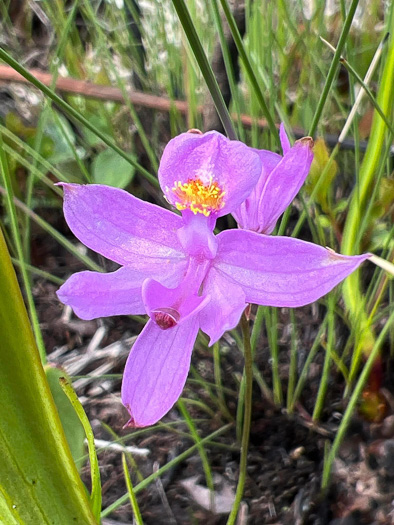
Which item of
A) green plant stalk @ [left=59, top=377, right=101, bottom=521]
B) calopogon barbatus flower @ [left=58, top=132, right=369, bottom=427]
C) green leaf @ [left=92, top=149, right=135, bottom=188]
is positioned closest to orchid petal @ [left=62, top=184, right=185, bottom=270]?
calopogon barbatus flower @ [left=58, top=132, right=369, bottom=427]

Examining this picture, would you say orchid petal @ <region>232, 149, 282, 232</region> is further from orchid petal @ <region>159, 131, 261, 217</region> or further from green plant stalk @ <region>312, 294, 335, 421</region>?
green plant stalk @ <region>312, 294, 335, 421</region>

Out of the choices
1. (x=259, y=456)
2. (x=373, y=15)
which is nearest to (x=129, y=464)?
(x=259, y=456)

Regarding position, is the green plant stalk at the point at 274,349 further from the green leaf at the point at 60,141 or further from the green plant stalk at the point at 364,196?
the green leaf at the point at 60,141

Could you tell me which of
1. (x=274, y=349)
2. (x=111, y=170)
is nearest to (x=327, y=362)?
(x=274, y=349)

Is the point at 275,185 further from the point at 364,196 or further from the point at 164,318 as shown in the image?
the point at 364,196

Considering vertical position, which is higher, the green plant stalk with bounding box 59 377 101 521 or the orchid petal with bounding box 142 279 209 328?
the orchid petal with bounding box 142 279 209 328

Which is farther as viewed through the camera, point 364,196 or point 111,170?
point 111,170

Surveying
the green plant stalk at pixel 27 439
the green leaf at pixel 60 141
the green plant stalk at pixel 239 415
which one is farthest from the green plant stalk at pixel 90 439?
the green leaf at pixel 60 141
